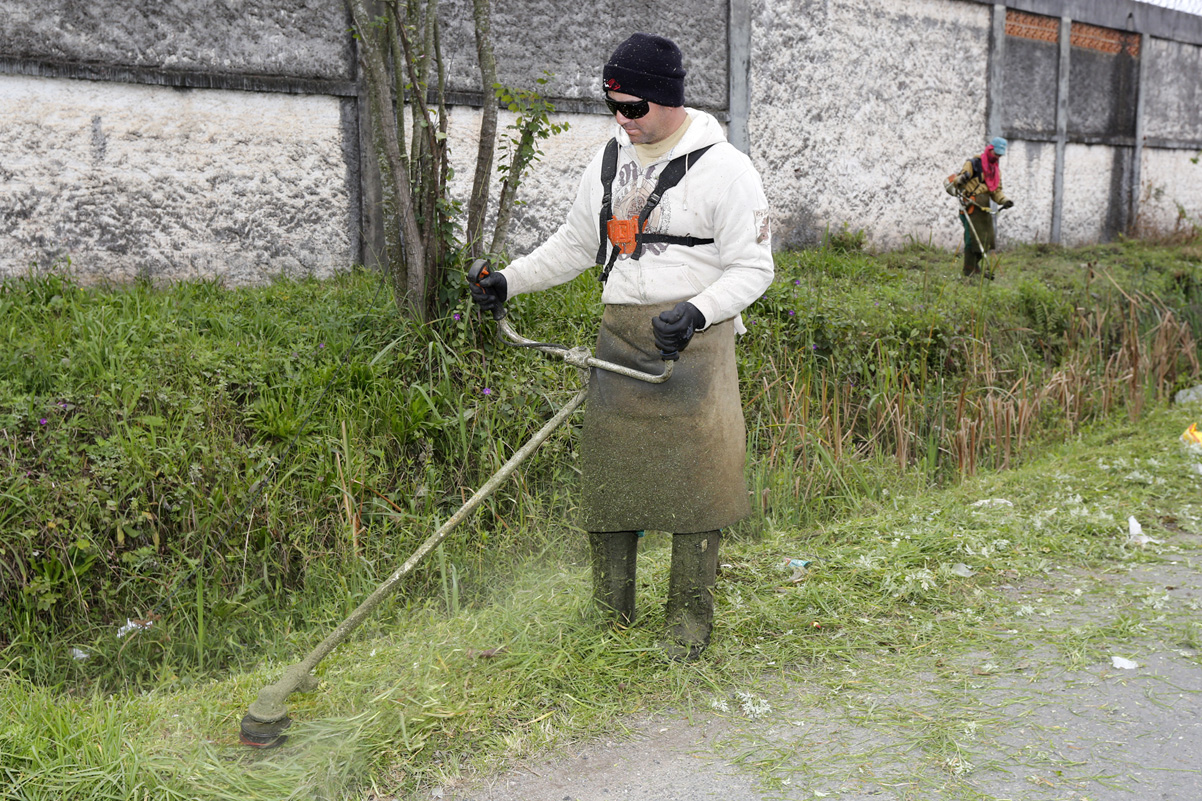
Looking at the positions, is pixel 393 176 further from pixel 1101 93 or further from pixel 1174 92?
pixel 1174 92

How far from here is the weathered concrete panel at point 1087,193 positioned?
40.7 ft

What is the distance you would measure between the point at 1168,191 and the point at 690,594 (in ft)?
44.6

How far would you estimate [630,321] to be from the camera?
3094 millimetres

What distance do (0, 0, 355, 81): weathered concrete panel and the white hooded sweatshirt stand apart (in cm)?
385

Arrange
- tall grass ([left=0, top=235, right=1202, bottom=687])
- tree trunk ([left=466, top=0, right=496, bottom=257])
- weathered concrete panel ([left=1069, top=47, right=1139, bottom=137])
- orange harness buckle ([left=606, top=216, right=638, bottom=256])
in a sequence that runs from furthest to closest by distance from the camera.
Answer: weathered concrete panel ([left=1069, top=47, right=1139, bottom=137]), tree trunk ([left=466, top=0, right=496, bottom=257]), tall grass ([left=0, top=235, right=1202, bottom=687]), orange harness buckle ([left=606, top=216, right=638, bottom=256])

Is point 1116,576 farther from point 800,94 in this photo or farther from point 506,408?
point 800,94

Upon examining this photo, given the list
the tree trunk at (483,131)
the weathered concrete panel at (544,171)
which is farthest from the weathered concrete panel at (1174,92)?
the tree trunk at (483,131)

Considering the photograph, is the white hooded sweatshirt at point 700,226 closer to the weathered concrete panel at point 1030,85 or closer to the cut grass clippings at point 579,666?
the cut grass clippings at point 579,666

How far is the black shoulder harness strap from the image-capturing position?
9.78ft

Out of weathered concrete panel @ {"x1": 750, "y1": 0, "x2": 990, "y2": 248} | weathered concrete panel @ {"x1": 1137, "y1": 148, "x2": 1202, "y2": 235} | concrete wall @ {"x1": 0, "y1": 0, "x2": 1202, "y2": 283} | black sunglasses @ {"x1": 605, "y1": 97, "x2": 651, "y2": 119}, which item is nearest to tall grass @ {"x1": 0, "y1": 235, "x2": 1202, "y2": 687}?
concrete wall @ {"x1": 0, "y1": 0, "x2": 1202, "y2": 283}

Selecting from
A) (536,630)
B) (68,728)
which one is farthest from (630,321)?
(68,728)

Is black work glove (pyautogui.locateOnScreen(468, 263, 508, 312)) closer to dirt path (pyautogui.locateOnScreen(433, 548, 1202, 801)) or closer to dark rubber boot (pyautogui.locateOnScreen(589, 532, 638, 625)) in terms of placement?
dark rubber boot (pyautogui.locateOnScreen(589, 532, 638, 625))

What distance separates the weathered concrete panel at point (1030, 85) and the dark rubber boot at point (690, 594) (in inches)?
387

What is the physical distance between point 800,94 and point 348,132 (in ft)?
15.2
